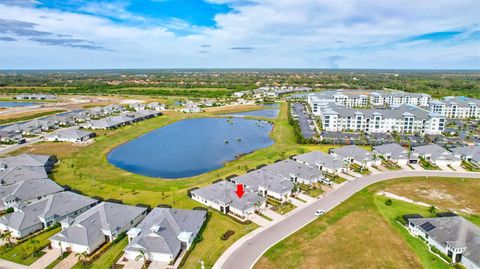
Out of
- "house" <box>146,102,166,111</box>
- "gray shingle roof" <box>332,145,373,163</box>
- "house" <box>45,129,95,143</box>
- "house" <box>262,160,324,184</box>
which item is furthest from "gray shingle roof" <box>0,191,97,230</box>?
"house" <box>146,102,166,111</box>

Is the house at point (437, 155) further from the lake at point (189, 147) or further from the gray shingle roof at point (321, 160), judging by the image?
the lake at point (189, 147)

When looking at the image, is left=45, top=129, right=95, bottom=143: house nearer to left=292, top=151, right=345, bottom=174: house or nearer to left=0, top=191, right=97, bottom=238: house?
left=0, top=191, right=97, bottom=238: house

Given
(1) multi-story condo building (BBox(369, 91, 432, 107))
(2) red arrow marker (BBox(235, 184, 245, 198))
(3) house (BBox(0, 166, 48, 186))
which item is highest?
(1) multi-story condo building (BBox(369, 91, 432, 107))

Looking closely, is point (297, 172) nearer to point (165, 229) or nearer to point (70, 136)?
point (165, 229)

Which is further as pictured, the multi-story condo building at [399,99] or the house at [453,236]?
the multi-story condo building at [399,99]

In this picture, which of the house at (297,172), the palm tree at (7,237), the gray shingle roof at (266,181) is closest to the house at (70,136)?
the palm tree at (7,237)

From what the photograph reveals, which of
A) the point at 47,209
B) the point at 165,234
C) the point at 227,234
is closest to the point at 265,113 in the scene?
the point at 227,234
